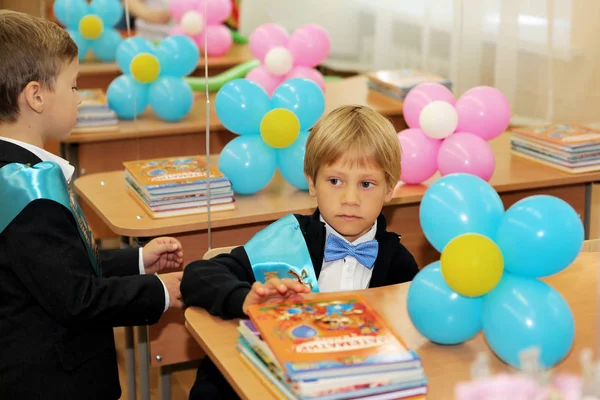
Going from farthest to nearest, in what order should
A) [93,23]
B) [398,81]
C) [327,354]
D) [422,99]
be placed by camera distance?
[93,23], [398,81], [422,99], [327,354]

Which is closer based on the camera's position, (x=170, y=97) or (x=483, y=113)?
(x=483, y=113)

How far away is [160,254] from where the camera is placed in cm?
196

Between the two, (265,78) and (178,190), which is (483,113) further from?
(265,78)

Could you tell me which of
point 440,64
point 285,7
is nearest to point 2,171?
point 440,64

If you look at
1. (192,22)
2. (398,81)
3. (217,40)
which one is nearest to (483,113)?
(398,81)

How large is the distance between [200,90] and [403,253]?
7.12 feet

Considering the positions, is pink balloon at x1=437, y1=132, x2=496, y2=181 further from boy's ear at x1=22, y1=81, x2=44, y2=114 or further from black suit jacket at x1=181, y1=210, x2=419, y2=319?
boy's ear at x1=22, y1=81, x2=44, y2=114

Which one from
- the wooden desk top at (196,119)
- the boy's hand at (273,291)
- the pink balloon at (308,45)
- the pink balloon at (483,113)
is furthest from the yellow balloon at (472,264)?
the pink balloon at (308,45)

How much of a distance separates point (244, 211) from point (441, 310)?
110cm

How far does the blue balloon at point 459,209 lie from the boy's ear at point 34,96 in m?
0.77

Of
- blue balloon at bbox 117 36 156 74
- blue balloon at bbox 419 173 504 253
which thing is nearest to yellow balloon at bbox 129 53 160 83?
blue balloon at bbox 117 36 156 74

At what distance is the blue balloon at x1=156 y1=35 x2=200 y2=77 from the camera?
334cm

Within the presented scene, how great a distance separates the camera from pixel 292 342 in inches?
49.3

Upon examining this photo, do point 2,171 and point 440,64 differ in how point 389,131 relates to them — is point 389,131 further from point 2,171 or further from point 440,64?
point 440,64
